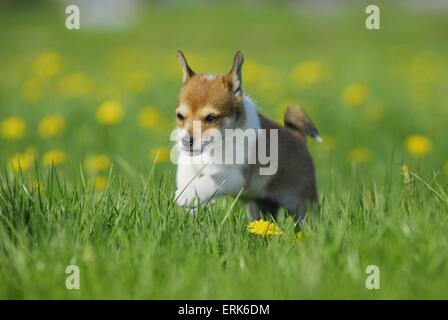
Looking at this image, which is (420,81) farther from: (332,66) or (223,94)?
(223,94)

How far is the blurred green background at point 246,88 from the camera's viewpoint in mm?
6426

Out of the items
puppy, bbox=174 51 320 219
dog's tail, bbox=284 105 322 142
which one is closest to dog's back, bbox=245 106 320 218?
puppy, bbox=174 51 320 219

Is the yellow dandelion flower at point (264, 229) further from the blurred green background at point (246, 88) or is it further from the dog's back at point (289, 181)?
the dog's back at point (289, 181)

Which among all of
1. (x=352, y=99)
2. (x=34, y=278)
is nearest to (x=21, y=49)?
(x=352, y=99)

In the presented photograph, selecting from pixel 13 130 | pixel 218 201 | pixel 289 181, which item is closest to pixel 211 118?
pixel 218 201

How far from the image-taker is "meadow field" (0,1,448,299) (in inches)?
116

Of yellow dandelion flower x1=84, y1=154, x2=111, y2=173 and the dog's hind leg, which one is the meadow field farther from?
the dog's hind leg

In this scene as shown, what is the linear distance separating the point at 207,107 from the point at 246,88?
189 inches

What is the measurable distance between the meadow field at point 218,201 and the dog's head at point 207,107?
0.90 ft

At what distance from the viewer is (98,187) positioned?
5176mm

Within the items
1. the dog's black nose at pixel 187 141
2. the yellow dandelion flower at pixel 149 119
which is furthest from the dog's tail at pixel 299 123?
the yellow dandelion flower at pixel 149 119

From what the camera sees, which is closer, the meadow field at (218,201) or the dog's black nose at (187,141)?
the meadow field at (218,201)

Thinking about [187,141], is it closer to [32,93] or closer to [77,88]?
[77,88]

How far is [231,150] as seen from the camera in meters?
4.24
